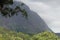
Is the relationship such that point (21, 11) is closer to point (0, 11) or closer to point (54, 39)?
point (0, 11)

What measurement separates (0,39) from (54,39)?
28117mm

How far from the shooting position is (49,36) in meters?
76.3

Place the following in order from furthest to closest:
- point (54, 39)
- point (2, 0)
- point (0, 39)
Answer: point (54, 39) < point (0, 39) < point (2, 0)

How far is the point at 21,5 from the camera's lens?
1009 inches

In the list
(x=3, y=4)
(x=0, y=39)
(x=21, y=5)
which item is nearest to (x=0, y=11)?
(x=3, y=4)

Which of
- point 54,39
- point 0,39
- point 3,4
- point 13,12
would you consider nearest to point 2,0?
point 3,4

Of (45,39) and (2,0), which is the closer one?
(2,0)

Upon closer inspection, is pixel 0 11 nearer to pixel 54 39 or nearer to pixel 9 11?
pixel 9 11

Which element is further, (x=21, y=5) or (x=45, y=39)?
(x=45, y=39)

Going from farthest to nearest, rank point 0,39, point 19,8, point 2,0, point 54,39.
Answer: point 54,39
point 0,39
point 19,8
point 2,0

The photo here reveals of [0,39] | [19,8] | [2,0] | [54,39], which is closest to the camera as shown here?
[2,0]

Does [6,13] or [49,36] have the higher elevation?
[6,13]

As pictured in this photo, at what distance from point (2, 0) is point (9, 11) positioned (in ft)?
6.31

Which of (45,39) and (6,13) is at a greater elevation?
(6,13)
